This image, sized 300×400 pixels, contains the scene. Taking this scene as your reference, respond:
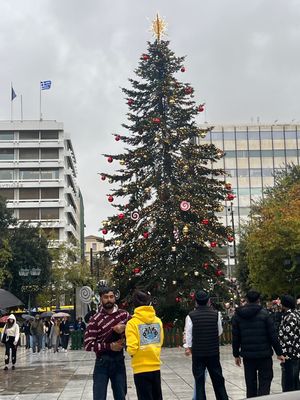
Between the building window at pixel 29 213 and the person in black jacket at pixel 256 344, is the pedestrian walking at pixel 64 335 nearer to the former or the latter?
the person in black jacket at pixel 256 344

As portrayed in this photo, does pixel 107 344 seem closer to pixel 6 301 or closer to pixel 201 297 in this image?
pixel 201 297

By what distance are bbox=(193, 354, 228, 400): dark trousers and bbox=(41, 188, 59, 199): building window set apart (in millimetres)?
78614

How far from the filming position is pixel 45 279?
5725cm

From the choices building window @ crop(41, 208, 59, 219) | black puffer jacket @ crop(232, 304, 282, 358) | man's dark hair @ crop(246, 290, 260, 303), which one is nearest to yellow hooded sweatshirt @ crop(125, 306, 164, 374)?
black puffer jacket @ crop(232, 304, 282, 358)

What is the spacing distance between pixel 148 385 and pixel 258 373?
190 cm

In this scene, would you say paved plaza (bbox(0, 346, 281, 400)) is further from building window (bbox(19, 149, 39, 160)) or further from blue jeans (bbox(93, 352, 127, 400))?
building window (bbox(19, 149, 39, 160))

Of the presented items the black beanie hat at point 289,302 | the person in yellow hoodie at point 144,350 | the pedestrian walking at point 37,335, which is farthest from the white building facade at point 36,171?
the person in yellow hoodie at point 144,350

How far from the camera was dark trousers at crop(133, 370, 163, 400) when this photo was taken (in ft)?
25.5

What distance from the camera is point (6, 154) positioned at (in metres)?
87.4

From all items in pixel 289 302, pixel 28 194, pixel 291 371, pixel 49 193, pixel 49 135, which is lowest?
pixel 291 371

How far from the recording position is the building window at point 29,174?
3423 inches

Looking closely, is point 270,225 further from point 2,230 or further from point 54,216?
point 54,216

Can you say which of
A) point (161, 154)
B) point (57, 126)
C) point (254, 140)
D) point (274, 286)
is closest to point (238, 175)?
point (254, 140)

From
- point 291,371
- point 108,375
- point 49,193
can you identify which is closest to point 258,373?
point 291,371
